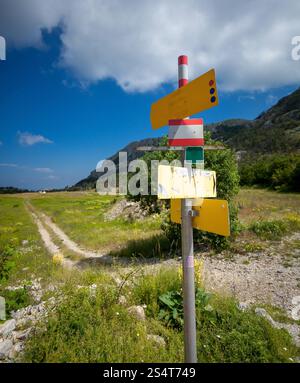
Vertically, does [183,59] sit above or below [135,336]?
above

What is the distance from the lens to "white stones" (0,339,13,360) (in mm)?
3445

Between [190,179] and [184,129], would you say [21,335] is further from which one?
[184,129]

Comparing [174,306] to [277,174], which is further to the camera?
[277,174]

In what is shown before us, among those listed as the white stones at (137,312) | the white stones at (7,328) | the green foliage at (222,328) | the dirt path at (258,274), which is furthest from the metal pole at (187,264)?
the dirt path at (258,274)

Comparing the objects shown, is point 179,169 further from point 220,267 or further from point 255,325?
point 220,267

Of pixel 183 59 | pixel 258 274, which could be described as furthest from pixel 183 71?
pixel 258 274

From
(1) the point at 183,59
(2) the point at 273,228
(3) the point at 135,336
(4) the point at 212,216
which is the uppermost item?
(1) the point at 183,59

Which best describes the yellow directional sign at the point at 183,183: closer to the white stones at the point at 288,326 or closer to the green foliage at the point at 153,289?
the green foliage at the point at 153,289

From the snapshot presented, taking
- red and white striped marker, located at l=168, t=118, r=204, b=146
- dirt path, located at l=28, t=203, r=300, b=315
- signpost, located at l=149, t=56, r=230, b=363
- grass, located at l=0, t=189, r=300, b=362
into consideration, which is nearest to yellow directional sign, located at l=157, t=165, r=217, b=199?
signpost, located at l=149, t=56, r=230, b=363

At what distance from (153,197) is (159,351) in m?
10.4

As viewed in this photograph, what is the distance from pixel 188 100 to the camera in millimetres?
2322

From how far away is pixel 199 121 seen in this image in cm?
236

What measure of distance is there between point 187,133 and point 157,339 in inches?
133

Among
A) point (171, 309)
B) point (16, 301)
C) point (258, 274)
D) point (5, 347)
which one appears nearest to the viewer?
point (5, 347)
